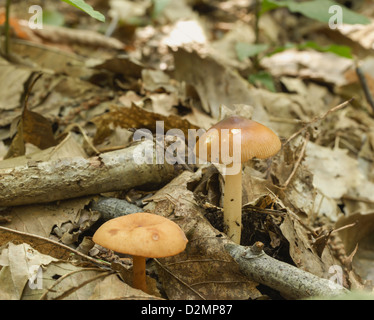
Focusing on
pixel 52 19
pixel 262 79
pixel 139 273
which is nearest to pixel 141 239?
pixel 139 273

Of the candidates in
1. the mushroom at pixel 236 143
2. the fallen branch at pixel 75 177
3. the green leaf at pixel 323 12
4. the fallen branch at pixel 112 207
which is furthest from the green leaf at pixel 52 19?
the mushroom at pixel 236 143

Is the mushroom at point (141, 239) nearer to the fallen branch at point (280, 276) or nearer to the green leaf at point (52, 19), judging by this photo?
the fallen branch at point (280, 276)

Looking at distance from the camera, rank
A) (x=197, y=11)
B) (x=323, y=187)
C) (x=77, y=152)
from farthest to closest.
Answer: (x=197, y=11), (x=323, y=187), (x=77, y=152)

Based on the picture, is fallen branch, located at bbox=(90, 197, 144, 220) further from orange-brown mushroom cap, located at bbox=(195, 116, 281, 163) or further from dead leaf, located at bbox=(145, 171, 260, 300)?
orange-brown mushroom cap, located at bbox=(195, 116, 281, 163)

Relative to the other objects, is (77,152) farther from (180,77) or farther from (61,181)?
(180,77)

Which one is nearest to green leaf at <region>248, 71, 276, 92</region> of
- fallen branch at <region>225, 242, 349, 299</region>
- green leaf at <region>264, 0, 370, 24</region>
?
green leaf at <region>264, 0, 370, 24</region>
